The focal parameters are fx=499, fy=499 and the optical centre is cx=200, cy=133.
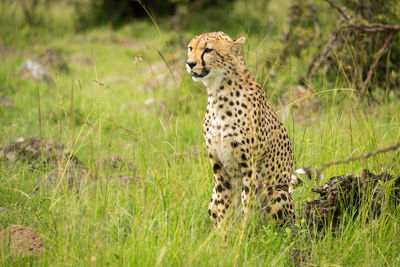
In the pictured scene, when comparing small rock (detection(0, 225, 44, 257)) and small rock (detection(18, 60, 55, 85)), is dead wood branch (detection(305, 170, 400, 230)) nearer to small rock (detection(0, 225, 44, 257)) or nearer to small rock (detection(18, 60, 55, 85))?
small rock (detection(0, 225, 44, 257))

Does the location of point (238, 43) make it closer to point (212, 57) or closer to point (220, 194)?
point (212, 57)

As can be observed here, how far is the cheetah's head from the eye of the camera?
2.95 metres

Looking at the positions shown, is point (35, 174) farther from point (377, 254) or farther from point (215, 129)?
point (377, 254)

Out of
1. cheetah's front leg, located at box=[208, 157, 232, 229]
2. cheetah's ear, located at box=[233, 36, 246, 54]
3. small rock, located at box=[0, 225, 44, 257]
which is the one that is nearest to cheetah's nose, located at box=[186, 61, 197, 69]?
cheetah's ear, located at box=[233, 36, 246, 54]

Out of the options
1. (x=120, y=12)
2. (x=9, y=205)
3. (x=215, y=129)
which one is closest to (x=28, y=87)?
(x=9, y=205)

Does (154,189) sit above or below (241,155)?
below

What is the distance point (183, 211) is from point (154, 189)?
30cm

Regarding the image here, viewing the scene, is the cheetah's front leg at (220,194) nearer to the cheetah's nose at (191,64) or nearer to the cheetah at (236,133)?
the cheetah at (236,133)

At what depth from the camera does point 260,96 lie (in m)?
3.15

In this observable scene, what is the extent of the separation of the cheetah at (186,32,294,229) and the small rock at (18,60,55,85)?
466 centimetres

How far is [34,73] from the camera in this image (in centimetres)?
720

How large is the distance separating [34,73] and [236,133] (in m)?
5.01

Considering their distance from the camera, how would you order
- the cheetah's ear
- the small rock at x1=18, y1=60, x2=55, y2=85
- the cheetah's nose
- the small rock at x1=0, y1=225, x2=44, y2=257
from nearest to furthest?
the small rock at x1=0, y1=225, x2=44, y2=257 → the cheetah's nose → the cheetah's ear → the small rock at x1=18, y1=60, x2=55, y2=85

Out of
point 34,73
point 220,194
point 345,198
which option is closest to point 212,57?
point 220,194
